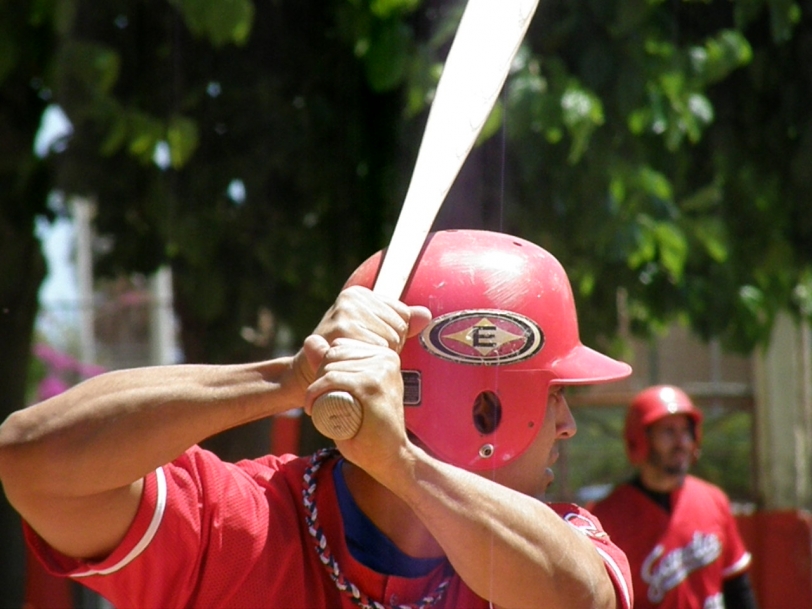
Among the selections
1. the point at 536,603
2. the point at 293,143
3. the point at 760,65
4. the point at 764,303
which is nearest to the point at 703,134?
the point at 760,65

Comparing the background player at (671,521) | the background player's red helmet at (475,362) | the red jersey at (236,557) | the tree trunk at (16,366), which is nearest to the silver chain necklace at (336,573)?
the red jersey at (236,557)

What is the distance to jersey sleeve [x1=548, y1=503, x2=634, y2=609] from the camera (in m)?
2.02

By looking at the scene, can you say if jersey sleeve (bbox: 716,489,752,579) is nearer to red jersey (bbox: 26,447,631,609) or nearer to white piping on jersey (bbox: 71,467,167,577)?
red jersey (bbox: 26,447,631,609)

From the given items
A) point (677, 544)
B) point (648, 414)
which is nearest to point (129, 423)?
point (677, 544)

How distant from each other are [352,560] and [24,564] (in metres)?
3.65

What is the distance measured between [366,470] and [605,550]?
53 centimetres

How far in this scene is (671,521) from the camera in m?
5.51

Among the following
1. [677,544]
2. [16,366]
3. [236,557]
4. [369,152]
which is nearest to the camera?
[236,557]

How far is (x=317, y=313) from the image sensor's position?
16.1 ft

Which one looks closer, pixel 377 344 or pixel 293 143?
pixel 377 344

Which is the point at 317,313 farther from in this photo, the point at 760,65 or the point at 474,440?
the point at 474,440

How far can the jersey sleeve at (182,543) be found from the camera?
1983 mm

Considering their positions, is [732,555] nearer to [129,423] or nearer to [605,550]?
[605,550]

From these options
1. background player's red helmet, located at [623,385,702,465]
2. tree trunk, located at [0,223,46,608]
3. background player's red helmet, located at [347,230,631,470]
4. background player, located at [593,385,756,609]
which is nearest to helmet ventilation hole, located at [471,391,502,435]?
background player's red helmet, located at [347,230,631,470]
